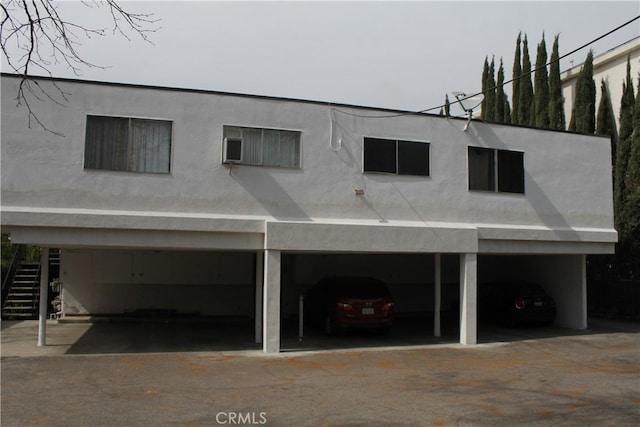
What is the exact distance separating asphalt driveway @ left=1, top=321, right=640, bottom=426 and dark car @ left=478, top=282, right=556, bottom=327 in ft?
9.71

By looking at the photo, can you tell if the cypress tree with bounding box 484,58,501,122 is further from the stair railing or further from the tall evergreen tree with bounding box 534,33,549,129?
the stair railing

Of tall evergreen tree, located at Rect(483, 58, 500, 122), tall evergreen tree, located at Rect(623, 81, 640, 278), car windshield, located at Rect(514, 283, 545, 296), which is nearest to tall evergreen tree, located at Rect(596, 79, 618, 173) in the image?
tall evergreen tree, located at Rect(623, 81, 640, 278)

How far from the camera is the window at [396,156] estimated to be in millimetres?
14309

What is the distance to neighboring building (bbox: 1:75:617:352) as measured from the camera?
12.2 metres

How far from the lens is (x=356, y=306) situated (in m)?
14.6

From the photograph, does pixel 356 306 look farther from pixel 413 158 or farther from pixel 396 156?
pixel 413 158

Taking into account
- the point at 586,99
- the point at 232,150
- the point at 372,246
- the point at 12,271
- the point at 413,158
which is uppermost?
the point at 586,99

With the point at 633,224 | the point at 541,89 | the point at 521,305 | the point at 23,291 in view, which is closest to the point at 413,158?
the point at 521,305

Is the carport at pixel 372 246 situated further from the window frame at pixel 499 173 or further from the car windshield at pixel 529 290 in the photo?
the car windshield at pixel 529 290

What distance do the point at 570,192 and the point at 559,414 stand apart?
9780 millimetres

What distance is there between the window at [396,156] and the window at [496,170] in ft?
4.76

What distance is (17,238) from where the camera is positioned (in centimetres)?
1183

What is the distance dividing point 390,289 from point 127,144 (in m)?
11.6

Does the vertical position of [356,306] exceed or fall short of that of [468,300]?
it falls short
